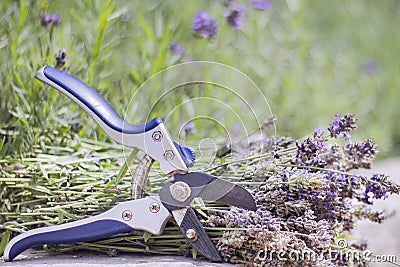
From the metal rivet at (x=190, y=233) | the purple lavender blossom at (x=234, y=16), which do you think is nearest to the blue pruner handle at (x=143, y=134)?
the metal rivet at (x=190, y=233)

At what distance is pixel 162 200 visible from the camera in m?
1.16

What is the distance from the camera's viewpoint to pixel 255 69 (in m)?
2.54

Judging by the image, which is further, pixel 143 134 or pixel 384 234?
pixel 384 234

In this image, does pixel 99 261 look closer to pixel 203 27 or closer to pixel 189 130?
pixel 189 130

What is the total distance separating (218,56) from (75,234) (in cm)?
116

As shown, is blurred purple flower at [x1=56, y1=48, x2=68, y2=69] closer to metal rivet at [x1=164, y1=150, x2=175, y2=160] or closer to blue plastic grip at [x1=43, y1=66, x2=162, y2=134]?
blue plastic grip at [x1=43, y1=66, x2=162, y2=134]

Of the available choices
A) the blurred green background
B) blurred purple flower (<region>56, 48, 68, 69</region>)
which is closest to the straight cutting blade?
the blurred green background

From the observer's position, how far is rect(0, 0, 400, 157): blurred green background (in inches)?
65.0

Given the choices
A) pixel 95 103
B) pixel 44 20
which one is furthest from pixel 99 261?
pixel 44 20

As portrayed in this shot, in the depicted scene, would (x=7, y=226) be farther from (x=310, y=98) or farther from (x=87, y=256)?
(x=310, y=98)

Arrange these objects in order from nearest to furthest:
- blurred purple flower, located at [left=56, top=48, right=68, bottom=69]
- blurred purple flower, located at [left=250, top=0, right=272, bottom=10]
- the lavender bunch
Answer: the lavender bunch → blurred purple flower, located at [left=56, top=48, right=68, bottom=69] → blurred purple flower, located at [left=250, top=0, right=272, bottom=10]

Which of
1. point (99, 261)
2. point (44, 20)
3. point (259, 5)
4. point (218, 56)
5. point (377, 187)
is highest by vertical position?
point (259, 5)

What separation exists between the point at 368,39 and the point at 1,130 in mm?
2571

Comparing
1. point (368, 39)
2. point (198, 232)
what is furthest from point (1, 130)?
point (368, 39)
